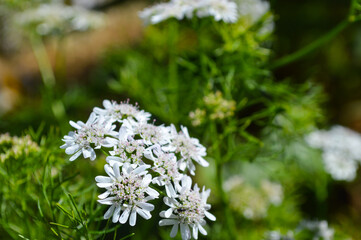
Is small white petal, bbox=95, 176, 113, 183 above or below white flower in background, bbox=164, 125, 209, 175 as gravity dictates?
below

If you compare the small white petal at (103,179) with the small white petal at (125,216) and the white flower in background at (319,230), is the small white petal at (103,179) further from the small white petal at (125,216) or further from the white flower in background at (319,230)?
the white flower in background at (319,230)

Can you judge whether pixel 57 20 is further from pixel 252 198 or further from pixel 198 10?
pixel 252 198

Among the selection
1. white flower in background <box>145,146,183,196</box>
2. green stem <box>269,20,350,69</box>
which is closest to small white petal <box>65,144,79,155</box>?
white flower in background <box>145,146,183,196</box>

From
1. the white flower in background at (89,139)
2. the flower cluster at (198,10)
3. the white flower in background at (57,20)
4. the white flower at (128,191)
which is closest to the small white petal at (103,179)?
the white flower at (128,191)

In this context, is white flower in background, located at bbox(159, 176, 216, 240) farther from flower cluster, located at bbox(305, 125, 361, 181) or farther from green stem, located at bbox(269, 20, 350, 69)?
flower cluster, located at bbox(305, 125, 361, 181)

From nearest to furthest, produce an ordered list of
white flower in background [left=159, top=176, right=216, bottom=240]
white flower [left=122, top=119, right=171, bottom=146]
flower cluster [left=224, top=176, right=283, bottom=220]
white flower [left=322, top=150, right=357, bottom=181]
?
1. white flower in background [left=159, top=176, right=216, bottom=240]
2. white flower [left=122, top=119, right=171, bottom=146]
3. flower cluster [left=224, top=176, right=283, bottom=220]
4. white flower [left=322, top=150, right=357, bottom=181]

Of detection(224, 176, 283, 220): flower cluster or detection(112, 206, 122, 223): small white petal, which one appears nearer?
detection(112, 206, 122, 223): small white petal

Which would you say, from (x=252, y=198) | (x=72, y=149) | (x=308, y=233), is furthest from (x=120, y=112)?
(x=308, y=233)
